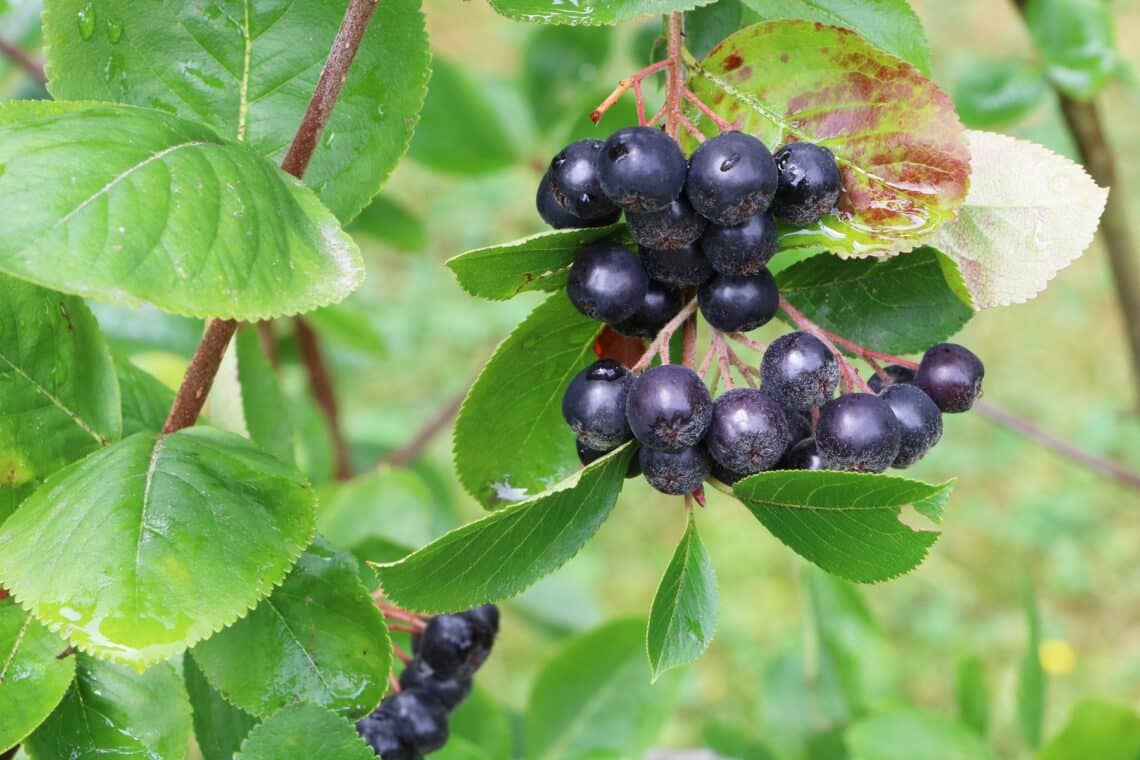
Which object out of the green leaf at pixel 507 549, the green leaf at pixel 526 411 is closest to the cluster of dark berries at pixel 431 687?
the green leaf at pixel 526 411

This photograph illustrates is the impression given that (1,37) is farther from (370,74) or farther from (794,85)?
(794,85)

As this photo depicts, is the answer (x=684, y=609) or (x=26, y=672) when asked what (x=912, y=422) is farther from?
(x=26, y=672)

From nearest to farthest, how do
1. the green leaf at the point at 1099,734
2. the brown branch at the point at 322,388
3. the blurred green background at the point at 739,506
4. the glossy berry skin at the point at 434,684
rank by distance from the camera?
the glossy berry skin at the point at 434,684
the green leaf at the point at 1099,734
the blurred green background at the point at 739,506
the brown branch at the point at 322,388

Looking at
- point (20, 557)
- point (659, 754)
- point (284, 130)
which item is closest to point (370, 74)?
point (284, 130)

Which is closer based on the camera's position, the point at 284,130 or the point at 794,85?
the point at 794,85

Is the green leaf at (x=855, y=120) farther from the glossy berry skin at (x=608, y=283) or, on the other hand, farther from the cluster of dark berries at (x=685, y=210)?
the glossy berry skin at (x=608, y=283)

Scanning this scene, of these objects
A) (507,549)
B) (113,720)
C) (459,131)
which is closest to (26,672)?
(113,720)

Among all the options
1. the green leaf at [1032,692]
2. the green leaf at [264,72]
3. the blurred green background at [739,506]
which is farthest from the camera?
the blurred green background at [739,506]
